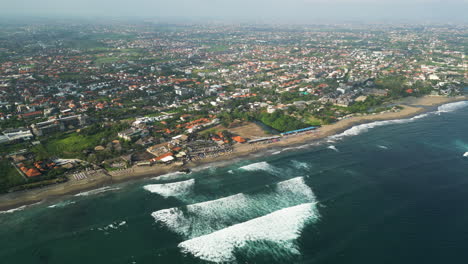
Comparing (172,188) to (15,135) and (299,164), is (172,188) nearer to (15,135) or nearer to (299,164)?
(299,164)

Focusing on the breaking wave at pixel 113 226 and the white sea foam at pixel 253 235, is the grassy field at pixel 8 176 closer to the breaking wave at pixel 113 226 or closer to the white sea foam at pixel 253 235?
the breaking wave at pixel 113 226

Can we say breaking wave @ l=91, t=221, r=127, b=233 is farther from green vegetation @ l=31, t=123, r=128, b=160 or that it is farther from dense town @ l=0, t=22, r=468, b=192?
green vegetation @ l=31, t=123, r=128, b=160

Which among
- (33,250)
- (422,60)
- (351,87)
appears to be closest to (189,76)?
(351,87)

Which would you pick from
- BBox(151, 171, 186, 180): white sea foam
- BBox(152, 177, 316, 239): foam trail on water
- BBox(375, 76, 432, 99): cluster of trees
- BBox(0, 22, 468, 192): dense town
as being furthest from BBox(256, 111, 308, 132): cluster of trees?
BBox(375, 76, 432, 99): cluster of trees

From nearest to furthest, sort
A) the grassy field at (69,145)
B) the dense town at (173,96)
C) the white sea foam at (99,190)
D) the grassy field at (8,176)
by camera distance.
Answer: the white sea foam at (99,190), the grassy field at (8,176), the grassy field at (69,145), the dense town at (173,96)

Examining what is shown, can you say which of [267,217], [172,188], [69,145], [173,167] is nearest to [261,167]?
[267,217]

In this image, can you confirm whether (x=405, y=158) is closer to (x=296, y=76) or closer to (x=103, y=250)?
(x=103, y=250)

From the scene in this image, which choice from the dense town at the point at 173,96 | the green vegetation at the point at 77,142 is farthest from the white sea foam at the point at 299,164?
the green vegetation at the point at 77,142
